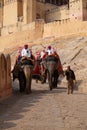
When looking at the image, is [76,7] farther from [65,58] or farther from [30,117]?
[30,117]

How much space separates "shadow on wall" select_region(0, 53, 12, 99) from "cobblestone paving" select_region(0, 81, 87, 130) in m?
0.28

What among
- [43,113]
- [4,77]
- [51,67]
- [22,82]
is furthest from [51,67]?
[43,113]

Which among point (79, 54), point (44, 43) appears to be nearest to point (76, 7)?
point (44, 43)

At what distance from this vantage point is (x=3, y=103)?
1045 centimetres

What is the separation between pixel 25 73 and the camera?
42.8 ft

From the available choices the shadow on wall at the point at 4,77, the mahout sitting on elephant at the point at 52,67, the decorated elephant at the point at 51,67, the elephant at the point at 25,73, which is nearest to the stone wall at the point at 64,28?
the mahout sitting on elephant at the point at 52,67

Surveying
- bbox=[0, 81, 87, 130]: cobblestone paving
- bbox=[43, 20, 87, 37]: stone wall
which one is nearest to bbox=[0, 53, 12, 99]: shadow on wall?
bbox=[0, 81, 87, 130]: cobblestone paving

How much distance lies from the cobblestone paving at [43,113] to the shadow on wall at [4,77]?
11.1 inches

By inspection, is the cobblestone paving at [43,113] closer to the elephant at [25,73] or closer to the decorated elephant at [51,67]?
the elephant at [25,73]

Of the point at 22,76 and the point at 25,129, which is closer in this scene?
the point at 25,129

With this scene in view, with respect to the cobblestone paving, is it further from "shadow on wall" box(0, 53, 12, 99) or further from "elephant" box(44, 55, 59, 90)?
"elephant" box(44, 55, 59, 90)

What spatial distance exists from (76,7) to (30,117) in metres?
36.5

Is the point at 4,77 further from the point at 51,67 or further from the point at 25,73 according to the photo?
the point at 51,67

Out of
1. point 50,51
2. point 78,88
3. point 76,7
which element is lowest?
point 78,88
